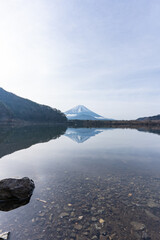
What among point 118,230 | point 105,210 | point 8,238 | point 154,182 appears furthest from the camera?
point 154,182

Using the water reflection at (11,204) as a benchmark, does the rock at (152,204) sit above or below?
above

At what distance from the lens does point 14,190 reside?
27.5 ft

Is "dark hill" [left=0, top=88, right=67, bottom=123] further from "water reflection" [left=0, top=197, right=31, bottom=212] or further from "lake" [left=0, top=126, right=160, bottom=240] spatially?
"water reflection" [left=0, top=197, right=31, bottom=212]

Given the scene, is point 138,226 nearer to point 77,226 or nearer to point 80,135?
point 77,226

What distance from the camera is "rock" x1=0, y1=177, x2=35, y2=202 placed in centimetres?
819


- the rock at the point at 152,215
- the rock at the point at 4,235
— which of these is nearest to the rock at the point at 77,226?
the rock at the point at 4,235

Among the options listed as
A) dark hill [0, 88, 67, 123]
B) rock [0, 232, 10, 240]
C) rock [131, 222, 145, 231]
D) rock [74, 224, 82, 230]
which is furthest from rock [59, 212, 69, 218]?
dark hill [0, 88, 67, 123]

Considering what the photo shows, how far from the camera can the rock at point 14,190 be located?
8188 millimetres

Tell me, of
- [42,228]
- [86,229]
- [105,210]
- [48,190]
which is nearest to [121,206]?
[105,210]

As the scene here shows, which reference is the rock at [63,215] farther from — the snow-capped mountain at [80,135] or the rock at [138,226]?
the snow-capped mountain at [80,135]

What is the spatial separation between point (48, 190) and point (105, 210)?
4.44 metres

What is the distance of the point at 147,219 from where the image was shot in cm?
653

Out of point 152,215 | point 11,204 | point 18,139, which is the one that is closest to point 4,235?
point 11,204

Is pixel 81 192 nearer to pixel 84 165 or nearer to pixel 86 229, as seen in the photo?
pixel 86 229
